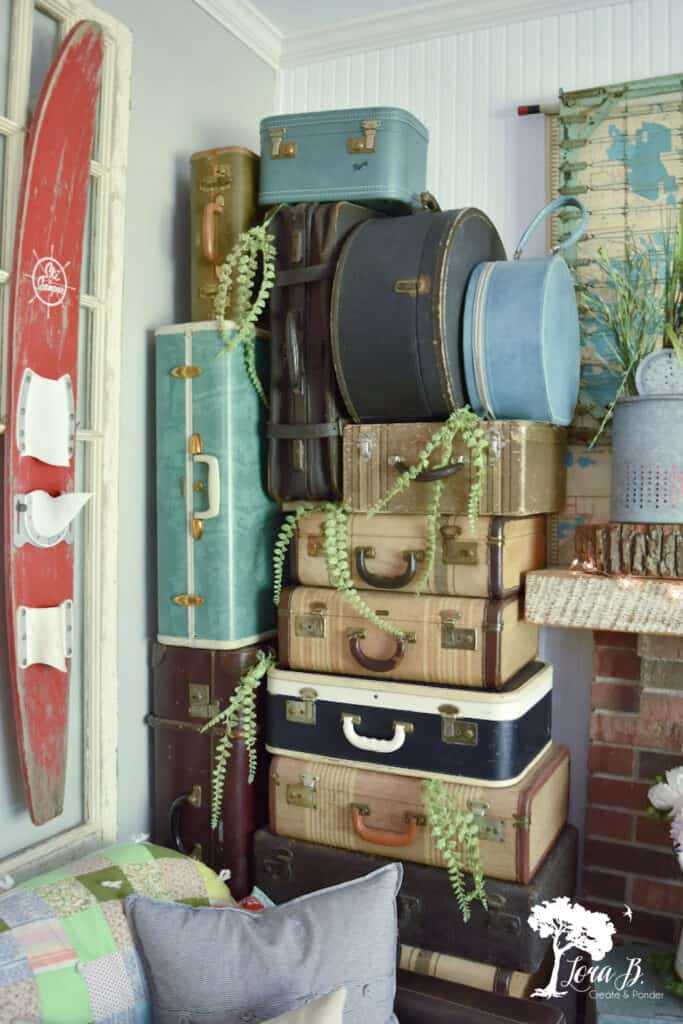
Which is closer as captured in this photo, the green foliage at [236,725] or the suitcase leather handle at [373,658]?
the suitcase leather handle at [373,658]

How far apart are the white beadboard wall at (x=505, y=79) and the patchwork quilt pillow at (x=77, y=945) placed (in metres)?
1.95

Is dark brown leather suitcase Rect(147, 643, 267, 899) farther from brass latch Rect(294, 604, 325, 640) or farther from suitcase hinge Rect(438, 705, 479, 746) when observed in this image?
suitcase hinge Rect(438, 705, 479, 746)

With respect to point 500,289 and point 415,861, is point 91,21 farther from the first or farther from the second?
point 415,861

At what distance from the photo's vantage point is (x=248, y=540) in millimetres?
2305

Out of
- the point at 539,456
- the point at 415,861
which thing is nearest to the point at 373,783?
the point at 415,861

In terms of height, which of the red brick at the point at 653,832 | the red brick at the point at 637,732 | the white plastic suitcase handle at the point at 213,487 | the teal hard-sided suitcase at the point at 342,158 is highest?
the teal hard-sided suitcase at the point at 342,158

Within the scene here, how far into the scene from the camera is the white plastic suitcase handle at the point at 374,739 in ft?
6.90

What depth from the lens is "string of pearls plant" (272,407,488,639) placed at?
201 centimetres

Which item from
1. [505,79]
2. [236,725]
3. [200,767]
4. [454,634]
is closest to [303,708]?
[236,725]

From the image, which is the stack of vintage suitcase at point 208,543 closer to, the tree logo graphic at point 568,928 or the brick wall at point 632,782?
the tree logo graphic at point 568,928

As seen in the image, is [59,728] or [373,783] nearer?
[59,728]

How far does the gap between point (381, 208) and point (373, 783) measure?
4.71 feet

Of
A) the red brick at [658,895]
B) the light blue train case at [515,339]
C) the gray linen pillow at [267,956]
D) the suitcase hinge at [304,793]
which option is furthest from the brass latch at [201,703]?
the red brick at [658,895]

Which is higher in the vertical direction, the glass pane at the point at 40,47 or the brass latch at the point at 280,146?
the glass pane at the point at 40,47
